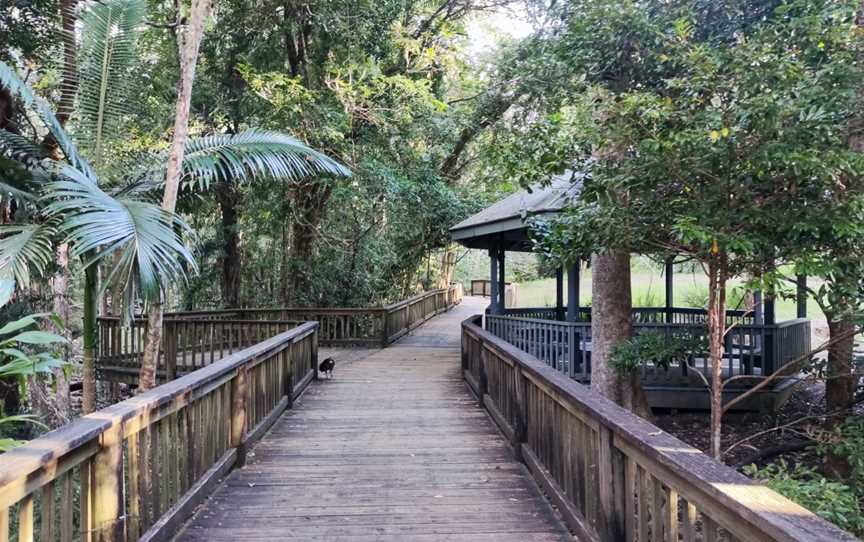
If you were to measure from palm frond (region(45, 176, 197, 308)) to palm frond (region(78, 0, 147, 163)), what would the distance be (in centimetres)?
Answer: 116

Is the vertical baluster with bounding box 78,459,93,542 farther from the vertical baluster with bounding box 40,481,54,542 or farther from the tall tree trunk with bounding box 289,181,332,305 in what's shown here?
the tall tree trunk with bounding box 289,181,332,305

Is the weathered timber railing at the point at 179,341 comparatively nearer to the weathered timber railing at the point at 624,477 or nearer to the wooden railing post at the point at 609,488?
the weathered timber railing at the point at 624,477

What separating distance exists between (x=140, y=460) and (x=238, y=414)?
161cm

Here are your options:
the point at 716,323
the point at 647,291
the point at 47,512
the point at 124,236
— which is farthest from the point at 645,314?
the point at 47,512

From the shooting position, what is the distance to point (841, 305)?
12.8ft

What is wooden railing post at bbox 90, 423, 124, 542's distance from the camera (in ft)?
7.63

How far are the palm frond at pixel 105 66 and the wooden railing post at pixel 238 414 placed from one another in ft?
7.72

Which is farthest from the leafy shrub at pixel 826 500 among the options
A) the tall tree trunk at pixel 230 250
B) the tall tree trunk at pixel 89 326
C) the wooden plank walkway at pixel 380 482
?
the tall tree trunk at pixel 230 250

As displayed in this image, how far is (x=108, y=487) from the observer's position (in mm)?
2377

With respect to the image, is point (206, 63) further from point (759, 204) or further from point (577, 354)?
point (759, 204)

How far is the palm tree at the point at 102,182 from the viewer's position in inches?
142

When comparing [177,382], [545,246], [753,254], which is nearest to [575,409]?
[753,254]

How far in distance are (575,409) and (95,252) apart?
3.30 meters

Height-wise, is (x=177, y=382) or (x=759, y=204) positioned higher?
(x=759, y=204)
